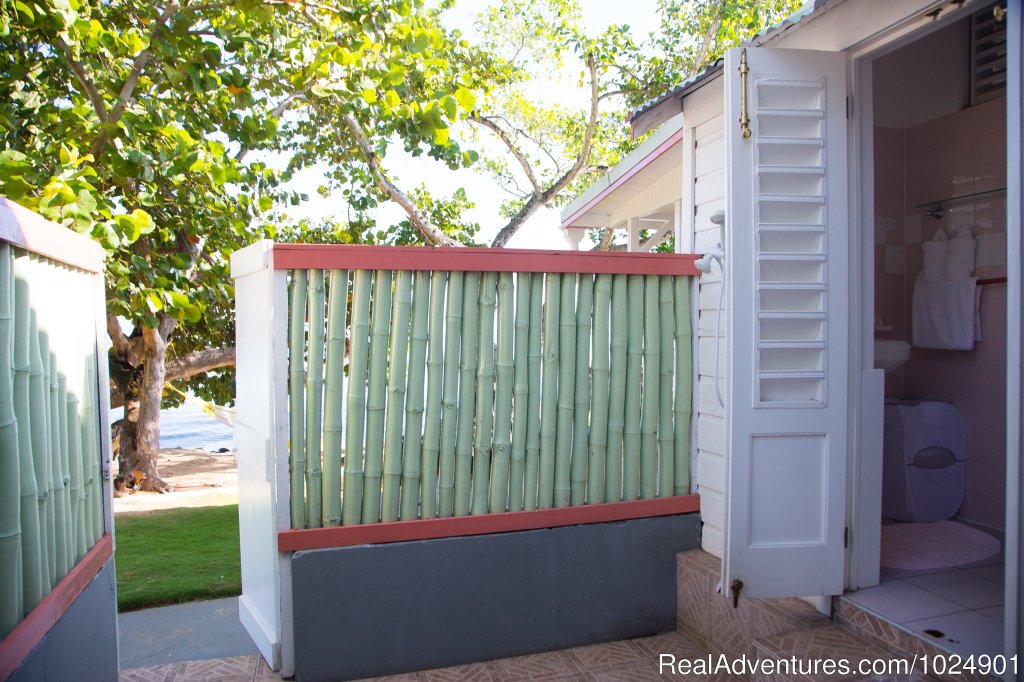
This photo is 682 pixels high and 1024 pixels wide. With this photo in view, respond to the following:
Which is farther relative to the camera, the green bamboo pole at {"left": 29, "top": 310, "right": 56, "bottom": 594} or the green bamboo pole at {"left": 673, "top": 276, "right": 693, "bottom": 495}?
the green bamboo pole at {"left": 673, "top": 276, "right": 693, "bottom": 495}

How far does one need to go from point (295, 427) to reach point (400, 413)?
1.48 ft

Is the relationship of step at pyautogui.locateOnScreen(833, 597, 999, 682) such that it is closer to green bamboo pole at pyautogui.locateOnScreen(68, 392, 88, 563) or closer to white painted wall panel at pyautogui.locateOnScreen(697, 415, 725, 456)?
white painted wall panel at pyautogui.locateOnScreen(697, 415, 725, 456)

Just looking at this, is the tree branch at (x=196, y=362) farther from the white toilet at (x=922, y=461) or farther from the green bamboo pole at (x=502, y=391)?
the white toilet at (x=922, y=461)

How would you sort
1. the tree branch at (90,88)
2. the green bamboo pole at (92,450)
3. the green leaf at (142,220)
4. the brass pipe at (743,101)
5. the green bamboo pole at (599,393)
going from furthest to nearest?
the tree branch at (90,88), the green leaf at (142,220), the green bamboo pole at (599,393), the brass pipe at (743,101), the green bamboo pole at (92,450)

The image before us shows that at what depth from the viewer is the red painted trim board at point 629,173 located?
14.1 feet

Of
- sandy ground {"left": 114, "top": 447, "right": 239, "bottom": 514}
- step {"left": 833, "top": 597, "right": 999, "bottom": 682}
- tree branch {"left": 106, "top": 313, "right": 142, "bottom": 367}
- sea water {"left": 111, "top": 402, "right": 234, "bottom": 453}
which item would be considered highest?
tree branch {"left": 106, "top": 313, "right": 142, "bottom": 367}

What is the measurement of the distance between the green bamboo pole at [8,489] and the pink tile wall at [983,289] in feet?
15.0

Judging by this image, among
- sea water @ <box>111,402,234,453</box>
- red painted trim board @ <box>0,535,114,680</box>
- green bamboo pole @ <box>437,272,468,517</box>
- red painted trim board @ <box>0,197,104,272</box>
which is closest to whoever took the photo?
red painted trim board @ <box>0,535,114,680</box>

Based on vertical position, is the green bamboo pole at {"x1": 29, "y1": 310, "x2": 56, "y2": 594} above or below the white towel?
below

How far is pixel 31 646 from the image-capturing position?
1929 millimetres

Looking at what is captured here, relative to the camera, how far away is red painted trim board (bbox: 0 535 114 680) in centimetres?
178

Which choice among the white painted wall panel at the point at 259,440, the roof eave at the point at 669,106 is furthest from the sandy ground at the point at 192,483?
the roof eave at the point at 669,106

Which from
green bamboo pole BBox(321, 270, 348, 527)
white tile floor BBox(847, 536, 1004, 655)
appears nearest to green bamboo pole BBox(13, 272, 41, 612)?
green bamboo pole BBox(321, 270, 348, 527)

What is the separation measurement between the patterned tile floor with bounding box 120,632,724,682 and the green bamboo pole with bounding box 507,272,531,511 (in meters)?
0.70
